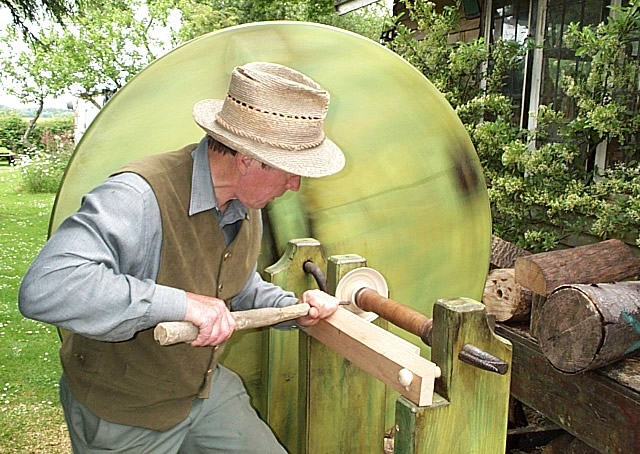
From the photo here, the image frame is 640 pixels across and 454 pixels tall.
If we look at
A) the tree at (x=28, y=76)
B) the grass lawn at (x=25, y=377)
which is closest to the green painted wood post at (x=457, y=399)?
the grass lawn at (x=25, y=377)

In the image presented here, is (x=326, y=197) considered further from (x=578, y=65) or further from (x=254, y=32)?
(x=578, y=65)

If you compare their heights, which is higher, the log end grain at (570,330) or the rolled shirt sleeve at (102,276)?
the rolled shirt sleeve at (102,276)

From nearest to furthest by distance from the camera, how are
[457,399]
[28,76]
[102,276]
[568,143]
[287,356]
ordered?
[102,276]
[457,399]
[287,356]
[568,143]
[28,76]

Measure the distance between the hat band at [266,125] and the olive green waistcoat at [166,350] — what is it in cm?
15

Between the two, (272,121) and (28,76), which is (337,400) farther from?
(28,76)

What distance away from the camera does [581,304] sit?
7.11 feet

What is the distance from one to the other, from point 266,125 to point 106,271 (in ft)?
1.50

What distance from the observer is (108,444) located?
151 centimetres

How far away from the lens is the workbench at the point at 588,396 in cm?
215

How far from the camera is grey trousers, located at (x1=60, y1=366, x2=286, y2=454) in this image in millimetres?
1516

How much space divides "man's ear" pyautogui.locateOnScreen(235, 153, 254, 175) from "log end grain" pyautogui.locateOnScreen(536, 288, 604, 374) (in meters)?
1.32

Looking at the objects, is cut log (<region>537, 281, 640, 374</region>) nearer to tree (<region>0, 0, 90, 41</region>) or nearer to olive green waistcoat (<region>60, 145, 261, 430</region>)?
olive green waistcoat (<region>60, 145, 261, 430</region>)

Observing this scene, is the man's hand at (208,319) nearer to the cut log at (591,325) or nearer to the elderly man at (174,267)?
the elderly man at (174,267)

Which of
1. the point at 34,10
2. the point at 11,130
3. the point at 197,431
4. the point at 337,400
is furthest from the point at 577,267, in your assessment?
the point at 11,130
